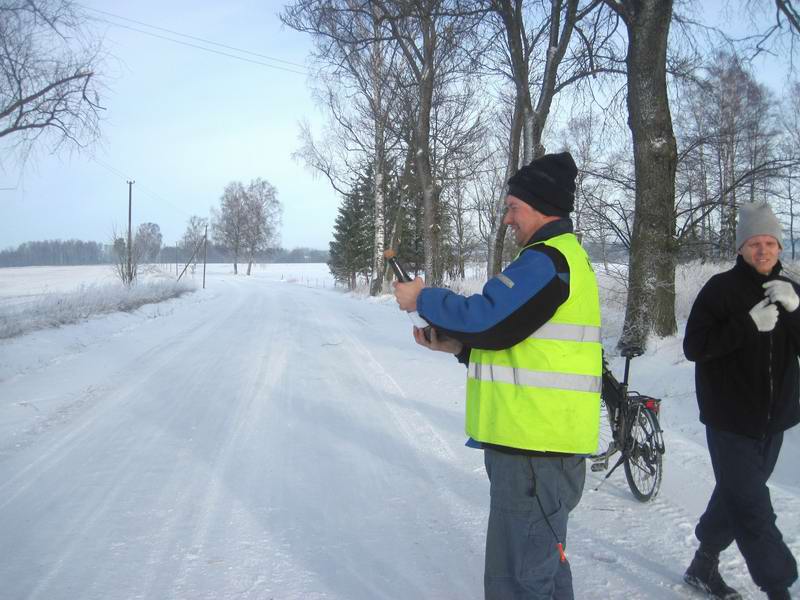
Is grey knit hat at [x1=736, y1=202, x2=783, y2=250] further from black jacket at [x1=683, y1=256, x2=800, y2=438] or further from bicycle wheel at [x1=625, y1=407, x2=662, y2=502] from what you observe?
bicycle wheel at [x1=625, y1=407, x2=662, y2=502]

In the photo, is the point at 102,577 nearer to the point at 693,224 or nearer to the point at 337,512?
the point at 337,512

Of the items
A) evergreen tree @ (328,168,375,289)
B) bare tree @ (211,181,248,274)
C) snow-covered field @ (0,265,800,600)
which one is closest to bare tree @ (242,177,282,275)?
bare tree @ (211,181,248,274)

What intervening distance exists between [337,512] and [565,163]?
2885 mm

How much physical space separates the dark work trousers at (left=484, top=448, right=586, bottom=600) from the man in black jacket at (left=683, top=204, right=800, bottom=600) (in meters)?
1.19

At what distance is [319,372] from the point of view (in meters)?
8.73

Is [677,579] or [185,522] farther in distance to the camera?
[185,522]

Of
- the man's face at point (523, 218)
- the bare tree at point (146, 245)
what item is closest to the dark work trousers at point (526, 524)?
the man's face at point (523, 218)

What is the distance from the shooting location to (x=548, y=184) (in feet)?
6.78

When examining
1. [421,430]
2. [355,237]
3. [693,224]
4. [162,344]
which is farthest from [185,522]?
[355,237]

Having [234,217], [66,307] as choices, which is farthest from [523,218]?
[234,217]

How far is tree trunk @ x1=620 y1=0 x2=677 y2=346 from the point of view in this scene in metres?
7.88

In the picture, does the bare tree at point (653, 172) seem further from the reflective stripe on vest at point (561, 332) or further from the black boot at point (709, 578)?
the reflective stripe on vest at point (561, 332)

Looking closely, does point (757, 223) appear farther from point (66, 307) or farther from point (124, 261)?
point (124, 261)

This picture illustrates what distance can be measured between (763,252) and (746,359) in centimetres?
52
